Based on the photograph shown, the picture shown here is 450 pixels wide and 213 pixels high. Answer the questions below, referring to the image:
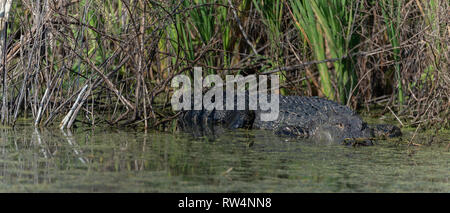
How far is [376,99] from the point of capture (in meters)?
7.09

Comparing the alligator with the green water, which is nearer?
the green water

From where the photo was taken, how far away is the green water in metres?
3.51

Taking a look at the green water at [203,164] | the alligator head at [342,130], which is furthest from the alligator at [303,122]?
the green water at [203,164]

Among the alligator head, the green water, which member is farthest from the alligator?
the green water

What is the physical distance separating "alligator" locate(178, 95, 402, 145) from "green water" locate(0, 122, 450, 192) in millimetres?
252

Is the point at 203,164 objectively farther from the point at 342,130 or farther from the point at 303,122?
the point at 303,122

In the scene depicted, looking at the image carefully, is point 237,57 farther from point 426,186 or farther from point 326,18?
point 426,186

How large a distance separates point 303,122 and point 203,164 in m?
2.40

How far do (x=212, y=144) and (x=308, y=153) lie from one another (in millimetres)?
743

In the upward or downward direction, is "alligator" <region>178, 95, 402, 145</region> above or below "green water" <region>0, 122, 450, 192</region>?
above

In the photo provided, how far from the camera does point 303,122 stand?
20.7 feet

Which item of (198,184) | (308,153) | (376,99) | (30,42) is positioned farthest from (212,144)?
(376,99)

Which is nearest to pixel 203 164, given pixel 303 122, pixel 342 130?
pixel 342 130

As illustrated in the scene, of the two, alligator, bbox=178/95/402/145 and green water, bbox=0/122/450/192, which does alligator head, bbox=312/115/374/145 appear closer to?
alligator, bbox=178/95/402/145
